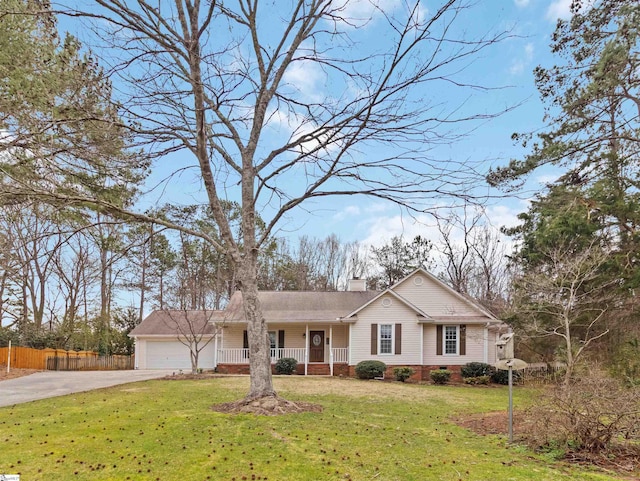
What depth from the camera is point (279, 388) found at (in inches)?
548

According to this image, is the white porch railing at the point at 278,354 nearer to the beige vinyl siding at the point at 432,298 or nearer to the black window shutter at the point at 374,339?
the black window shutter at the point at 374,339

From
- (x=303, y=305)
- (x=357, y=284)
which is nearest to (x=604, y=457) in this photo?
(x=303, y=305)

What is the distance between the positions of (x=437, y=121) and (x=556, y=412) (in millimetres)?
4734

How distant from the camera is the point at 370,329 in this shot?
65.8ft

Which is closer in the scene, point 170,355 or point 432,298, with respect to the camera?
point 432,298

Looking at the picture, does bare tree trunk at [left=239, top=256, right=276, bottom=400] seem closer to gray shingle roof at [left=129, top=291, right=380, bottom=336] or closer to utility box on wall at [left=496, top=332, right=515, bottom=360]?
utility box on wall at [left=496, top=332, right=515, bottom=360]

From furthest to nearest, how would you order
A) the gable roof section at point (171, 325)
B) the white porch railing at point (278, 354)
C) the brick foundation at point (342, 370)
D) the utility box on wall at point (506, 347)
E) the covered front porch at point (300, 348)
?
the gable roof section at point (171, 325) < the white porch railing at point (278, 354) < the covered front porch at point (300, 348) < the brick foundation at point (342, 370) < the utility box on wall at point (506, 347)

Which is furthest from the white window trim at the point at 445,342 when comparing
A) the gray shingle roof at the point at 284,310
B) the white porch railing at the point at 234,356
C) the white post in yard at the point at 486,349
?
the white porch railing at the point at 234,356

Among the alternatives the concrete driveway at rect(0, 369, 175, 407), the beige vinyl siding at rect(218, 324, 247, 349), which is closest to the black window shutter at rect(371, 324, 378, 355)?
the beige vinyl siding at rect(218, 324, 247, 349)

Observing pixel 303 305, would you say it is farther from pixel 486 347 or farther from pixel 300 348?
pixel 486 347

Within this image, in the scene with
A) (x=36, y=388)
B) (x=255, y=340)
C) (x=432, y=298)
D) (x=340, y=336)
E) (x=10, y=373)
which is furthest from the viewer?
(x=340, y=336)

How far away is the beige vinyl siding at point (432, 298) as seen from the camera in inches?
821

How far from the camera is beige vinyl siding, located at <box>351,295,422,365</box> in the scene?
1983 cm

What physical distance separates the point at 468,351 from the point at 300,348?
7.79 metres
